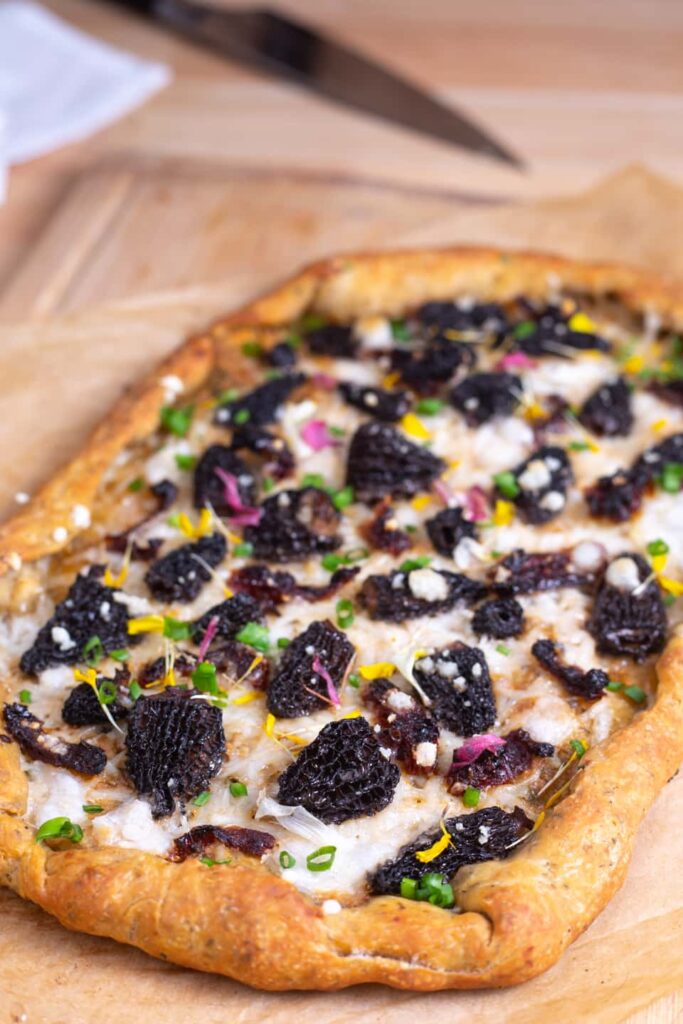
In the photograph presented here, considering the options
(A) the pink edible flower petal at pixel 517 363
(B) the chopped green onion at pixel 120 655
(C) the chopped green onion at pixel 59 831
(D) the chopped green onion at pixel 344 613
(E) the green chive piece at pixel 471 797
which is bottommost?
(C) the chopped green onion at pixel 59 831

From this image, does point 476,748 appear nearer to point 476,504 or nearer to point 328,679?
point 328,679

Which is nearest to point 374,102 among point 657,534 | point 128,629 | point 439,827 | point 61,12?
point 61,12

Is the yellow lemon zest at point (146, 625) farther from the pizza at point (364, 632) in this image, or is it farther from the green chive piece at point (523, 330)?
the green chive piece at point (523, 330)

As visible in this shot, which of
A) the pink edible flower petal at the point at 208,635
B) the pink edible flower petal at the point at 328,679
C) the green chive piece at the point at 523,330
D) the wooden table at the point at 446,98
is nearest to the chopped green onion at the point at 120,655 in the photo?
the pink edible flower petal at the point at 208,635

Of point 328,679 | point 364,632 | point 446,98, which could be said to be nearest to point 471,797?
point 328,679

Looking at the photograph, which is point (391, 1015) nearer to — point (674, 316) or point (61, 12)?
point (674, 316)

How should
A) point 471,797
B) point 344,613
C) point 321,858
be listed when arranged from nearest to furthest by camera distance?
point 321,858 → point 471,797 → point 344,613
